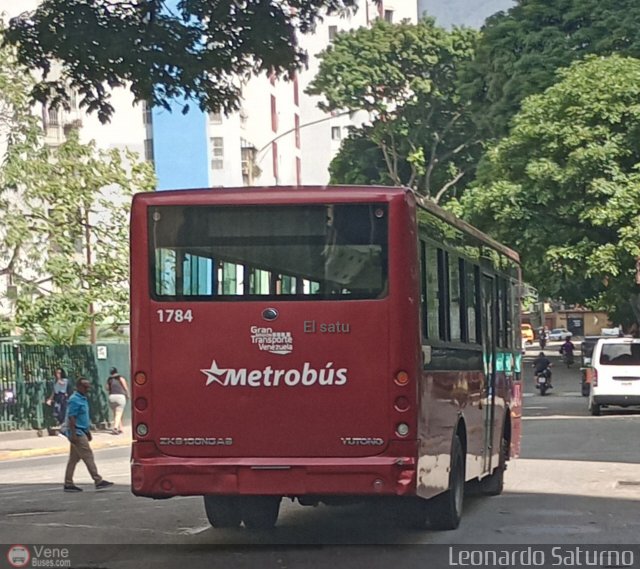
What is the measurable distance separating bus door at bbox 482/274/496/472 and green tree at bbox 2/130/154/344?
2242 centimetres

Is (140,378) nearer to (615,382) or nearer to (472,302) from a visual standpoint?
(472,302)

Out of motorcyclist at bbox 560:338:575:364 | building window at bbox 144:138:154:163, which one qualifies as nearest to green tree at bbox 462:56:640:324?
building window at bbox 144:138:154:163

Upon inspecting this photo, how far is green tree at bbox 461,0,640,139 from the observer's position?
49.5m

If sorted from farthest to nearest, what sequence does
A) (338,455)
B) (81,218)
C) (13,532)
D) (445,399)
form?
1. (81,218)
2. (13,532)
3. (445,399)
4. (338,455)

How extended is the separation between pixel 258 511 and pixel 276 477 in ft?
6.50

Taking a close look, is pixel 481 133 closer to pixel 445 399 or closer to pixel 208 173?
pixel 208 173

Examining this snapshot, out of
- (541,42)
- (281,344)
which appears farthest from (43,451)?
(541,42)

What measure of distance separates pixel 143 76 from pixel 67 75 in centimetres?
92

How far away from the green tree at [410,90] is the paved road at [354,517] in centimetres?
4258

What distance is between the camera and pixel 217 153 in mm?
60219

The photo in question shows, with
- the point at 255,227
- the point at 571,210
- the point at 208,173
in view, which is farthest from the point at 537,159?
the point at 255,227

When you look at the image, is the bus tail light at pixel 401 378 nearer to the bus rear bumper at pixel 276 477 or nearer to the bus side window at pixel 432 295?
the bus rear bumper at pixel 276 477

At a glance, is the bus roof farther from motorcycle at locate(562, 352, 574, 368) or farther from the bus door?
motorcycle at locate(562, 352, 574, 368)

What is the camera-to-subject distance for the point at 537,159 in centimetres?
4406
